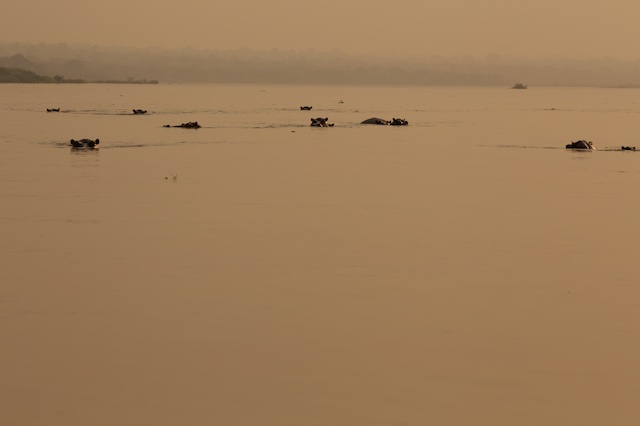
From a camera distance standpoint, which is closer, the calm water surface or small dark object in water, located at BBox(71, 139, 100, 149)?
the calm water surface

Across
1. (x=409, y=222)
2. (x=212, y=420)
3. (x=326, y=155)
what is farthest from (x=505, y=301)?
(x=326, y=155)

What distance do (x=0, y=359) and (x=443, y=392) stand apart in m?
5.19

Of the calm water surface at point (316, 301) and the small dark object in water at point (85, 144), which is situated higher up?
the small dark object in water at point (85, 144)

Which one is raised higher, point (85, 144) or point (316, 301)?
point (85, 144)

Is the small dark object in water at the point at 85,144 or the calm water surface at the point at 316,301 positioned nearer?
the calm water surface at the point at 316,301

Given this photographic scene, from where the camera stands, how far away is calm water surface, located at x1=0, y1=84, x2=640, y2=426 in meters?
11.5

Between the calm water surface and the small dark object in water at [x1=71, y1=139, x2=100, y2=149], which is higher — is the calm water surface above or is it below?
below

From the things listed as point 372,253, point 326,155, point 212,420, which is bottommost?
point 212,420

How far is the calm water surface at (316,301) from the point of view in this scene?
11.5m

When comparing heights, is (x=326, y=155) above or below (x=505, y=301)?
above

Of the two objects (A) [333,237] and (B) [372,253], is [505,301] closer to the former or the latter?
(B) [372,253]

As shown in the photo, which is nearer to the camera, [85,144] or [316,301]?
[316,301]

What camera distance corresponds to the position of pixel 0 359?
41.7 feet

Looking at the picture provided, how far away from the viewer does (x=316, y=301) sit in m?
16.1
